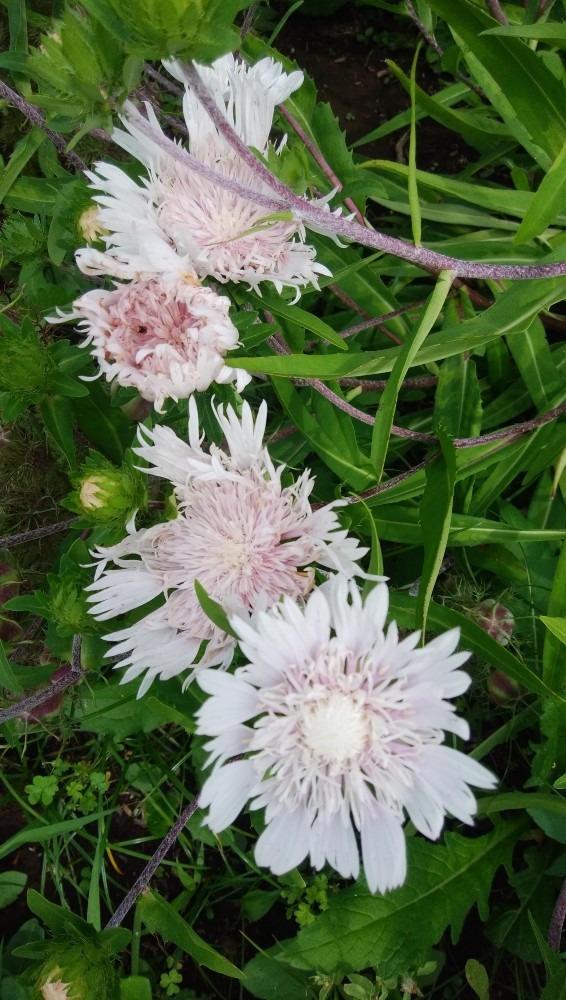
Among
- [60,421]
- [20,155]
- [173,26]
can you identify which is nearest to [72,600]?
[60,421]

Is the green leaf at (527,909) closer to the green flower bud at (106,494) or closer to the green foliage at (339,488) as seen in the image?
the green foliage at (339,488)

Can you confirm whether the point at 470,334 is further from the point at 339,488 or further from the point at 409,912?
the point at 409,912

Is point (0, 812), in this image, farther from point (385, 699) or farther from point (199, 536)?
point (385, 699)

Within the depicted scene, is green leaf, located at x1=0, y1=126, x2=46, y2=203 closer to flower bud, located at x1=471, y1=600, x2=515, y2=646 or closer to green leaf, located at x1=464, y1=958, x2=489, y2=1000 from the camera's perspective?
flower bud, located at x1=471, y1=600, x2=515, y2=646

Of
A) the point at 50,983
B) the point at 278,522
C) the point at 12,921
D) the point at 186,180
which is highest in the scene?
the point at 186,180

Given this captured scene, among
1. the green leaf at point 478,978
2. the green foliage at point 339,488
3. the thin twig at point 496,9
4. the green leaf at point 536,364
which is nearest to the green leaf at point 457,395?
the green foliage at point 339,488

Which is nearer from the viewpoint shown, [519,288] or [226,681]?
[226,681]

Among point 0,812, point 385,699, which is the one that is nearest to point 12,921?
point 0,812
